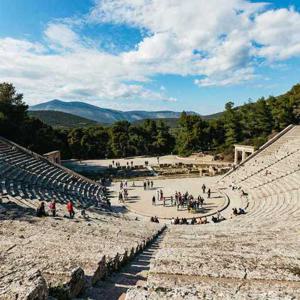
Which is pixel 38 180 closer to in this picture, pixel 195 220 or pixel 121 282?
pixel 195 220

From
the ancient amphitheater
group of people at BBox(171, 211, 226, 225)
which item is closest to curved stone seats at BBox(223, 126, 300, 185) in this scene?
group of people at BBox(171, 211, 226, 225)

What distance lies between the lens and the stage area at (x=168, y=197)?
84.3 feet

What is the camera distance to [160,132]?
66.2 metres

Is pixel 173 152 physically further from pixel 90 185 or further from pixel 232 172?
pixel 90 185

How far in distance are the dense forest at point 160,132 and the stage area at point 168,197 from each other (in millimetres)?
17284

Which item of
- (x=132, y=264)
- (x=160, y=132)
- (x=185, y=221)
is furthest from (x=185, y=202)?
(x=160, y=132)

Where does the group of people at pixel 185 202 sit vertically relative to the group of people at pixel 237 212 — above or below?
above

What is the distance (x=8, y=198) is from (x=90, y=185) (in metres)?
14.9

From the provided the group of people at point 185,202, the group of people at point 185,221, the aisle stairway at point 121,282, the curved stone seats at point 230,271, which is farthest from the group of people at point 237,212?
the aisle stairway at point 121,282

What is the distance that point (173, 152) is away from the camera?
65875mm

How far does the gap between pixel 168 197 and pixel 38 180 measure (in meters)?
11.8

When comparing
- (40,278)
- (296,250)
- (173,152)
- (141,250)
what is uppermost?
(173,152)

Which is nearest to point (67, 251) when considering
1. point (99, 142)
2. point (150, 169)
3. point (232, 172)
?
point (232, 172)

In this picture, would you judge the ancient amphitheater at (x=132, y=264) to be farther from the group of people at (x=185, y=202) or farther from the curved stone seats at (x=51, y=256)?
the group of people at (x=185, y=202)
